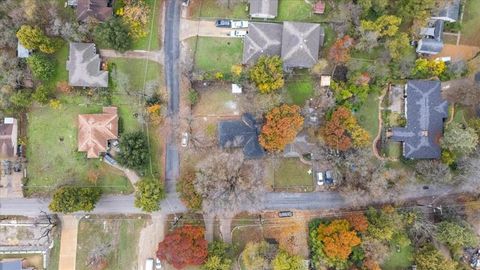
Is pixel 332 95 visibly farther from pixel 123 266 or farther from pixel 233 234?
pixel 123 266

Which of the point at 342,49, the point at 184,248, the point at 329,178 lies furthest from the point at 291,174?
the point at 342,49

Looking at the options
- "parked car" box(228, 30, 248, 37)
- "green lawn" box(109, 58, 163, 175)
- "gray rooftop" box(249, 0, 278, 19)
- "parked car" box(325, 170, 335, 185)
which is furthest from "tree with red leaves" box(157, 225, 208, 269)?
"gray rooftop" box(249, 0, 278, 19)

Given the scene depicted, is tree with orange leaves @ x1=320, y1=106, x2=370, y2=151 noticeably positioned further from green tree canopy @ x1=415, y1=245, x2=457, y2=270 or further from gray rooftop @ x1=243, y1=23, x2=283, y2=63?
green tree canopy @ x1=415, y1=245, x2=457, y2=270

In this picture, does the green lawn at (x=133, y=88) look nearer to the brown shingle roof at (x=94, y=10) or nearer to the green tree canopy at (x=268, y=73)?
the brown shingle roof at (x=94, y=10)

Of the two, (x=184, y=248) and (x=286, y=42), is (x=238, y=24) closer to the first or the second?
(x=286, y=42)

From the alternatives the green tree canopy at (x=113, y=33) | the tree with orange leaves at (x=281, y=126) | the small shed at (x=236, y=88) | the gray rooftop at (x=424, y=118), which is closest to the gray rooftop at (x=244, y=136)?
the tree with orange leaves at (x=281, y=126)

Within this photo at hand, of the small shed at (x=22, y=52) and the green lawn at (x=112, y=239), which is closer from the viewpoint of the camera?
the small shed at (x=22, y=52)
